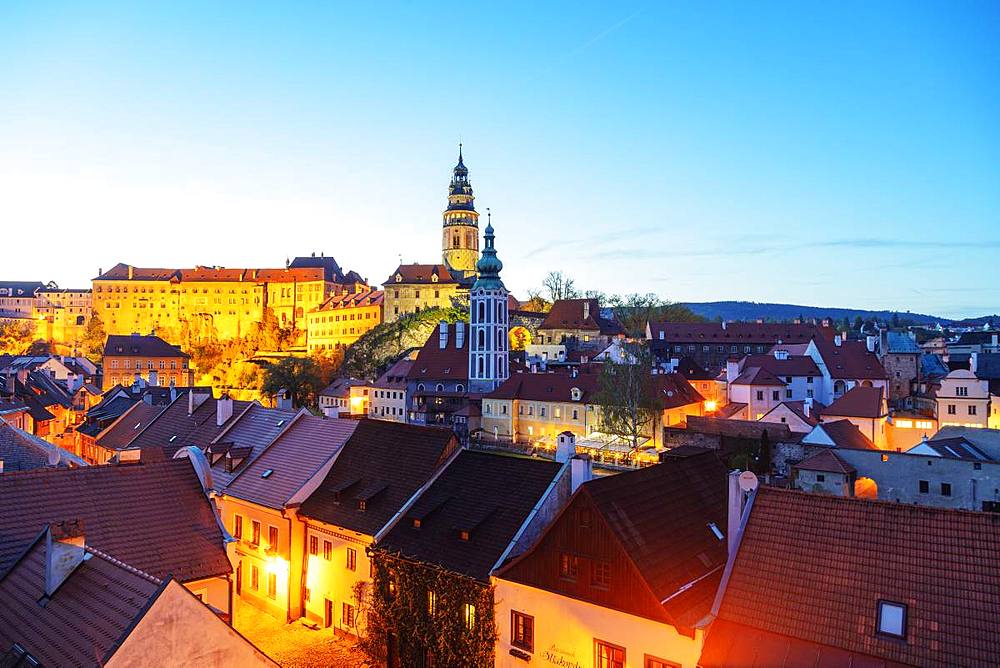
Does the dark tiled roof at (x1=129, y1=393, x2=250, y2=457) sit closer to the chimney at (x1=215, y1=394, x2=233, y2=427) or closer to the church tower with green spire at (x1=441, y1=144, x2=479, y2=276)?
the chimney at (x1=215, y1=394, x2=233, y2=427)

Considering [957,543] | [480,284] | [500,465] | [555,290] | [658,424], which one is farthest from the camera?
[555,290]

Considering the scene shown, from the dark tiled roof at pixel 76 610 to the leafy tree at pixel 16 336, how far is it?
14463 centimetres

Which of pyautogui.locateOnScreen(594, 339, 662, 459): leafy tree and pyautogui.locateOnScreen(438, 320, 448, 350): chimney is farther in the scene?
pyautogui.locateOnScreen(438, 320, 448, 350): chimney

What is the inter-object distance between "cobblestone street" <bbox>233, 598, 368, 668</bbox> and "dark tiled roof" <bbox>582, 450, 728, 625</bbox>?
30.3 feet

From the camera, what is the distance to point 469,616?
58.8 feet

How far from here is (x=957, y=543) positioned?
13.2 meters

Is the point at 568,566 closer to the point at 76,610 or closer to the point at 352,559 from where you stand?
the point at 352,559

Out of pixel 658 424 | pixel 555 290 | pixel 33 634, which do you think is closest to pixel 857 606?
pixel 33 634

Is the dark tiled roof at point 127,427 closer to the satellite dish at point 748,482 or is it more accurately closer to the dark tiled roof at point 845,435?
the satellite dish at point 748,482

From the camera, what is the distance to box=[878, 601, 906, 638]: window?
1270 centimetres

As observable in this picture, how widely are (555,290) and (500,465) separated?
→ 11079 cm

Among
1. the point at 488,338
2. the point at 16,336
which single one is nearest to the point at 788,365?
the point at 488,338

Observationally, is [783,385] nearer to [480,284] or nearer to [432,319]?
[480,284]

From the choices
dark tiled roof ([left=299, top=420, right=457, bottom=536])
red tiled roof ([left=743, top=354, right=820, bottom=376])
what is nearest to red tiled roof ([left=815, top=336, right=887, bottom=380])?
red tiled roof ([left=743, top=354, right=820, bottom=376])
